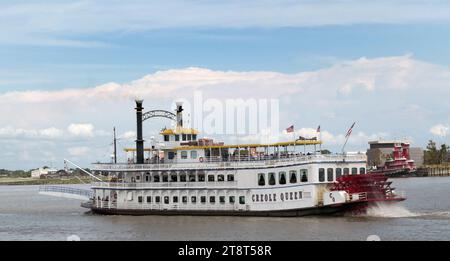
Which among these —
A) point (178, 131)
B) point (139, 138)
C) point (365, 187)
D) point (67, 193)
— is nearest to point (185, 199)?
point (178, 131)

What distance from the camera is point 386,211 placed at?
4969 cm

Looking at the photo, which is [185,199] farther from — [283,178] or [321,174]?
[321,174]

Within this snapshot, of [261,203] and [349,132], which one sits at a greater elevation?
[349,132]

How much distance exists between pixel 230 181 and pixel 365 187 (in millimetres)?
9389

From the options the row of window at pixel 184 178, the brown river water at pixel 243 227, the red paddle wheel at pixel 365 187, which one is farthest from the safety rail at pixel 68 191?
the red paddle wheel at pixel 365 187

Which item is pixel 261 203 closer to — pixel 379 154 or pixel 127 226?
pixel 127 226

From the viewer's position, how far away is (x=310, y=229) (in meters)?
43.9

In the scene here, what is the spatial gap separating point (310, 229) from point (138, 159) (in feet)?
60.0

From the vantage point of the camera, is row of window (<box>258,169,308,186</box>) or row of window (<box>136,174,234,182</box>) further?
row of window (<box>136,174,234,182</box>)

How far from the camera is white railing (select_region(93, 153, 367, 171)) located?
50031 mm

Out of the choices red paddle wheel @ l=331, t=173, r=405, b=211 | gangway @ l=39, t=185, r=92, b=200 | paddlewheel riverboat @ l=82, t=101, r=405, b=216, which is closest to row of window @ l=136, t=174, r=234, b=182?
paddlewheel riverboat @ l=82, t=101, r=405, b=216

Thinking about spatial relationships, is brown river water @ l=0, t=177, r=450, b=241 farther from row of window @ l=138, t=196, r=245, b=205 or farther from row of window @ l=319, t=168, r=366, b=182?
row of window @ l=319, t=168, r=366, b=182
